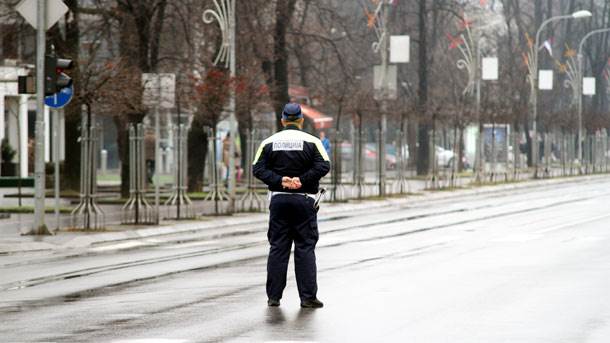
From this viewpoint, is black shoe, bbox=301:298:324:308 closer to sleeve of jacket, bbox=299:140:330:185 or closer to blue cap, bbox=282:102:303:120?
sleeve of jacket, bbox=299:140:330:185

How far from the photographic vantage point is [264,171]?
1387 centimetres

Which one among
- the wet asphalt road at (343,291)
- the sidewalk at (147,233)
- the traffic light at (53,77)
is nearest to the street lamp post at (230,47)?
the sidewalk at (147,233)

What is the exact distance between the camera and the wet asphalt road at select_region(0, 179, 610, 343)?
1202 centimetres

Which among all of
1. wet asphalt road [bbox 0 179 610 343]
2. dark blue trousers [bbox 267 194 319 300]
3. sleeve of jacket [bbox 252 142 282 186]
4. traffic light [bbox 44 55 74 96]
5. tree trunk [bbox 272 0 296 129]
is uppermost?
tree trunk [bbox 272 0 296 129]

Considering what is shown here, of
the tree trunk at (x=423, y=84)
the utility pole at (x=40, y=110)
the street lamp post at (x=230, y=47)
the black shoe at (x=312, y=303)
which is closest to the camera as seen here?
the black shoe at (x=312, y=303)

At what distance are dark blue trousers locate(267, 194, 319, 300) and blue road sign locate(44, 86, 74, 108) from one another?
1327cm

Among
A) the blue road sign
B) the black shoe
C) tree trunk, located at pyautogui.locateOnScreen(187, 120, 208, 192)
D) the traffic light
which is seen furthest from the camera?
tree trunk, located at pyautogui.locateOnScreen(187, 120, 208, 192)

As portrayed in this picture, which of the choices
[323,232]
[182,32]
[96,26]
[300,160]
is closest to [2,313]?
[300,160]

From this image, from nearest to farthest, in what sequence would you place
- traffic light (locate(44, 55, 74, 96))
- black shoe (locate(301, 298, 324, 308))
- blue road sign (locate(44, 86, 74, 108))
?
black shoe (locate(301, 298, 324, 308)) → traffic light (locate(44, 55, 74, 96)) → blue road sign (locate(44, 86, 74, 108))

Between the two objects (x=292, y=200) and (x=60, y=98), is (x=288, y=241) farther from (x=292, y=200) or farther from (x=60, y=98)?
(x=60, y=98)

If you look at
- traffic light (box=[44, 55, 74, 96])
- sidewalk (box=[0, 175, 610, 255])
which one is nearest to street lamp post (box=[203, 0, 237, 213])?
sidewalk (box=[0, 175, 610, 255])

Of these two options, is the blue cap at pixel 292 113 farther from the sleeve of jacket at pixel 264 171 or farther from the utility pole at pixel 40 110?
the utility pole at pixel 40 110

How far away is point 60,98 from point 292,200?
13.6 meters

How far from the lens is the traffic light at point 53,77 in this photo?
82.6ft
